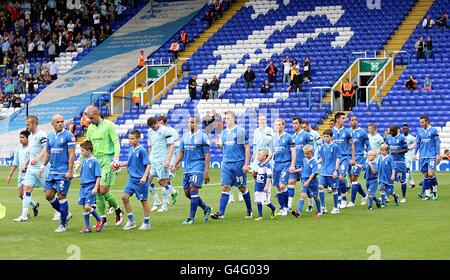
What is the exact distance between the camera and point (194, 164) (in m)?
18.8

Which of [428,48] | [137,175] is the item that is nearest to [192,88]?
[428,48]

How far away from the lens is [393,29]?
152 feet

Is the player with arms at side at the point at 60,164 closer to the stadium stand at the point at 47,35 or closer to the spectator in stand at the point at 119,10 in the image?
the stadium stand at the point at 47,35

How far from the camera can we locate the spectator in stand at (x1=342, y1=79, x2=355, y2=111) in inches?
1624

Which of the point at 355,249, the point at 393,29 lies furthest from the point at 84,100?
the point at 355,249

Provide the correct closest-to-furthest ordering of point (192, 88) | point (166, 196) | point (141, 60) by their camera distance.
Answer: point (166, 196)
point (192, 88)
point (141, 60)

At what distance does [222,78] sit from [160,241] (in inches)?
1246

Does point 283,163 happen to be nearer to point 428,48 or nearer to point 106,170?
point 106,170

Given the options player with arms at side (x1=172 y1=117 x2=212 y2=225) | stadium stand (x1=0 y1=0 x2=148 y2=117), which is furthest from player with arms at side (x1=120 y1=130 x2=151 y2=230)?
→ stadium stand (x1=0 y1=0 x2=148 y2=117)

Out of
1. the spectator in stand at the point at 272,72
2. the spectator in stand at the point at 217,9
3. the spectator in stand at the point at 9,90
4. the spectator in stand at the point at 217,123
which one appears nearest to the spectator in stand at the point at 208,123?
the spectator in stand at the point at 217,123

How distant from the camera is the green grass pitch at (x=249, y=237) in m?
14.2

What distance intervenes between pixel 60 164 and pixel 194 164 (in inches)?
101

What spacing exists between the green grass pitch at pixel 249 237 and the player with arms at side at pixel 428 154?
7.24 ft
